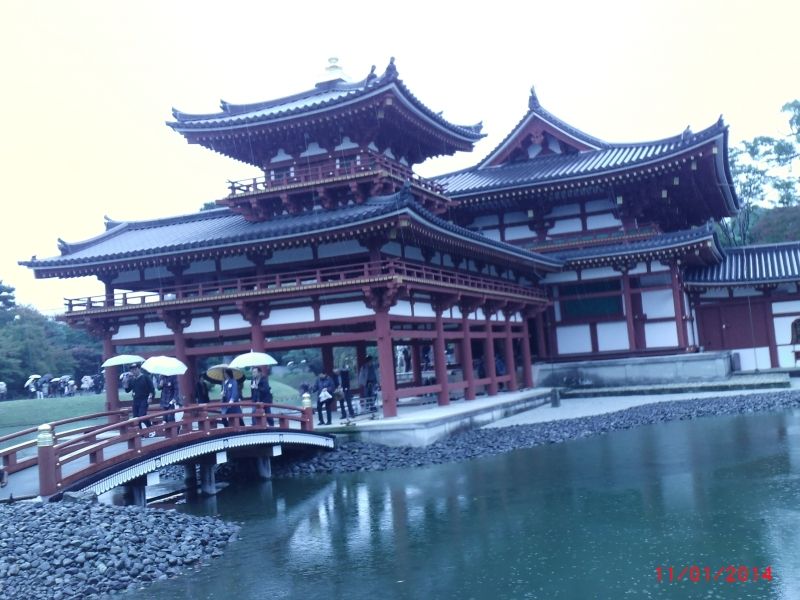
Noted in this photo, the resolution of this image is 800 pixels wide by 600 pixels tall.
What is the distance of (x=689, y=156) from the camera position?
28.5 meters

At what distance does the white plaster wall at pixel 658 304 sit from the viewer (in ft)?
102

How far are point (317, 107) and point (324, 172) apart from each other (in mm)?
2154

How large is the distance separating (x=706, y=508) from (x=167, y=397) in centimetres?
1450

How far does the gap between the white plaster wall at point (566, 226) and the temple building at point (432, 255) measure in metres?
0.10

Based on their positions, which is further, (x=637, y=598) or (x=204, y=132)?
(x=204, y=132)

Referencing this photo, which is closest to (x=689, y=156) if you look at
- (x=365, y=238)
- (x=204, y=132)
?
(x=365, y=238)

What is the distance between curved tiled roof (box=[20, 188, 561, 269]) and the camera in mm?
21156

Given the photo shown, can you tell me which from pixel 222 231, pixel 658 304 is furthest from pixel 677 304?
pixel 222 231

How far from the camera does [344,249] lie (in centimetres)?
2311

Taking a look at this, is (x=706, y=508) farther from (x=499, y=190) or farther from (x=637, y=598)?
(x=499, y=190)

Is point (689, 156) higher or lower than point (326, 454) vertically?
higher

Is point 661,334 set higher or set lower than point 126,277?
lower
